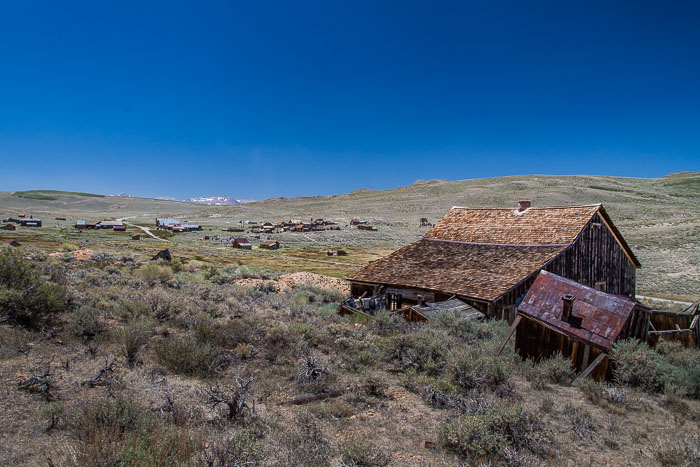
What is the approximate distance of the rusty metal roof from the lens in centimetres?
823

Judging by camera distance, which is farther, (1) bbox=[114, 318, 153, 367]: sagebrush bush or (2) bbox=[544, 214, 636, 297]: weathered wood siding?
(2) bbox=[544, 214, 636, 297]: weathered wood siding

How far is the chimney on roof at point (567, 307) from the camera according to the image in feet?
28.9

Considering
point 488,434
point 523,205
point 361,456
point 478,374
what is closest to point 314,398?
point 361,456

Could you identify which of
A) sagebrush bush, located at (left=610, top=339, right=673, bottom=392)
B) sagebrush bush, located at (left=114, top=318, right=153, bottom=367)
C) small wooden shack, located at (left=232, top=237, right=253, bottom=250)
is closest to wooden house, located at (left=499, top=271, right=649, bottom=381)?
sagebrush bush, located at (left=610, top=339, right=673, bottom=392)

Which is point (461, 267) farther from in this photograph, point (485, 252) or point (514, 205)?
point (514, 205)

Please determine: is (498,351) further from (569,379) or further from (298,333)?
(298,333)

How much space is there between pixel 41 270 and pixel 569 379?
1502 cm

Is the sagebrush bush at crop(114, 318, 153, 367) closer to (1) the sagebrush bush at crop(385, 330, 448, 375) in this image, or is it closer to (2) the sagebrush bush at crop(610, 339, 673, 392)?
(1) the sagebrush bush at crop(385, 330, 448, 375)

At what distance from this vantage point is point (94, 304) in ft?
32.0

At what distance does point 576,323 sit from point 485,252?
32.2 ft

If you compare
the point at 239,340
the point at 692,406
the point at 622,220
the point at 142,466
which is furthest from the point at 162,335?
the point at 622,220

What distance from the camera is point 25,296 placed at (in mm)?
8000

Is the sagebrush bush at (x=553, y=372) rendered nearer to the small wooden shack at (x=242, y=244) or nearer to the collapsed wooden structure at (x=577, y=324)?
the collapsed wooden structure at (x=577, y=324)

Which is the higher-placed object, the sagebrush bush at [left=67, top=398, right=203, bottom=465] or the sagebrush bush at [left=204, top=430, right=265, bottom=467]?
the sagebrush bush at [left=67, top=398, right=203, bottom=465]
